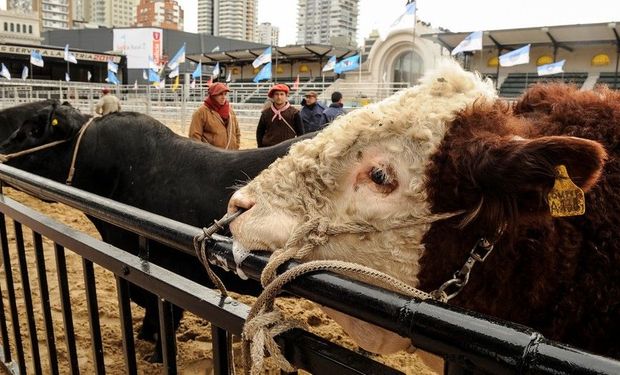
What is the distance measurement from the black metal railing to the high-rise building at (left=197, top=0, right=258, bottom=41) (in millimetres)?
122310

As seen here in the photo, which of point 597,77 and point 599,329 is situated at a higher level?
point 597,77

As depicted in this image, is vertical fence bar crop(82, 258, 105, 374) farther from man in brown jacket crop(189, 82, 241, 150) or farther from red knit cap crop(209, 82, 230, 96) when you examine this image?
red knit cap crop(209, 82, 230, 96)

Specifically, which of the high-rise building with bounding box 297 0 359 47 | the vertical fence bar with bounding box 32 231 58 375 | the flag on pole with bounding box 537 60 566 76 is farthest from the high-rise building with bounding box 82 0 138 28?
the vertical fence bar with bounding box 32 231 58 375

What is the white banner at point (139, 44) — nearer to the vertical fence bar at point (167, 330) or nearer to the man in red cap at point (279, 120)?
the man in red cap at point (279, 120)

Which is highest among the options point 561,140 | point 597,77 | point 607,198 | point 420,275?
point 597,77

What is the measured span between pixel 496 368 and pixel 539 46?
3172cm

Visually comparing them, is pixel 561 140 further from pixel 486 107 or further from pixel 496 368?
pixel 496 368

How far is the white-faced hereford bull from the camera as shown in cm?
150

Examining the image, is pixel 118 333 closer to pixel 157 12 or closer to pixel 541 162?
pixel 541 162

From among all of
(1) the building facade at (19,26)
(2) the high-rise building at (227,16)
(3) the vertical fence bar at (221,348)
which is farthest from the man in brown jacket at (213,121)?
(2) the high-rise building at (227,16)

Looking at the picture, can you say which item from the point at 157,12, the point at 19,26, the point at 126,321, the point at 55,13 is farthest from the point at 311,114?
the point at 55,13

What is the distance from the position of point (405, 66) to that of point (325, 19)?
88.4 metres

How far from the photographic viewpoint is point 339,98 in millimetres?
9117

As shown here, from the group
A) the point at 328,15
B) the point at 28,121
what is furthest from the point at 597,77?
the point at 328,15
